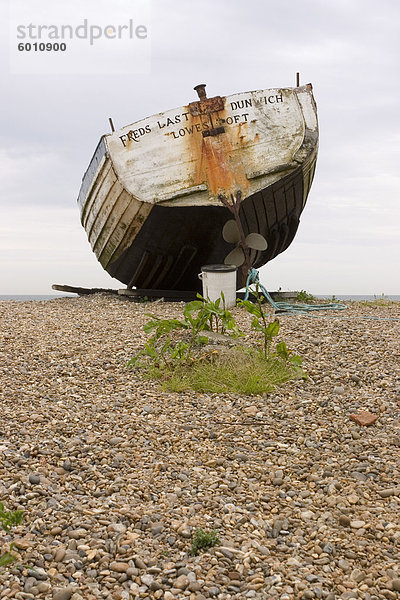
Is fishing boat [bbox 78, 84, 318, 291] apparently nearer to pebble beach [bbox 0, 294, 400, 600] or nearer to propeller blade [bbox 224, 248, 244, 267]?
propeller blade [bbox 224, 248, 244, 267]

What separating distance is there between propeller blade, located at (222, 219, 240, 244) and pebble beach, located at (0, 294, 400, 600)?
3599 millimetres

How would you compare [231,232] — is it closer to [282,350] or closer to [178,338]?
[178,338]

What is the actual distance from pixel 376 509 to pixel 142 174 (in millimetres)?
6331

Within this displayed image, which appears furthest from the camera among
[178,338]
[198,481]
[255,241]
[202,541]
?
[255,241]

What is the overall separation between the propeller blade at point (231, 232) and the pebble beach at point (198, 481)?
3.60m

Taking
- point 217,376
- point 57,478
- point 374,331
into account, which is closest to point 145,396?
point 217,376

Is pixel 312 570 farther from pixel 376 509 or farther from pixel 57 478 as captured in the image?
pixel 57 478

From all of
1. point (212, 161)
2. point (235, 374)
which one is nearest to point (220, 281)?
point (212, 161)

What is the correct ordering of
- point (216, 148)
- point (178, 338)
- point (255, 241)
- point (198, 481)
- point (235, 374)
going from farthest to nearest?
1. point (255, 241)
2. point (216, 148)
3. point (178, 338)
4. point (235, 374)
5. point (198, 481)

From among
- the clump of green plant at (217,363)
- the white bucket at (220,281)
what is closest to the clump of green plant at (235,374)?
the clump of green plant at (217,363)

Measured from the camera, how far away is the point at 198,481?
3262 millimetres

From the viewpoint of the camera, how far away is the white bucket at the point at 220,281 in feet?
25.9

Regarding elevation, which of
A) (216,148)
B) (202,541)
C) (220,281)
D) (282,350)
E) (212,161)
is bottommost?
(202,541)

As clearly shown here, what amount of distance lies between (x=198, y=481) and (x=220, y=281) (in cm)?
481
